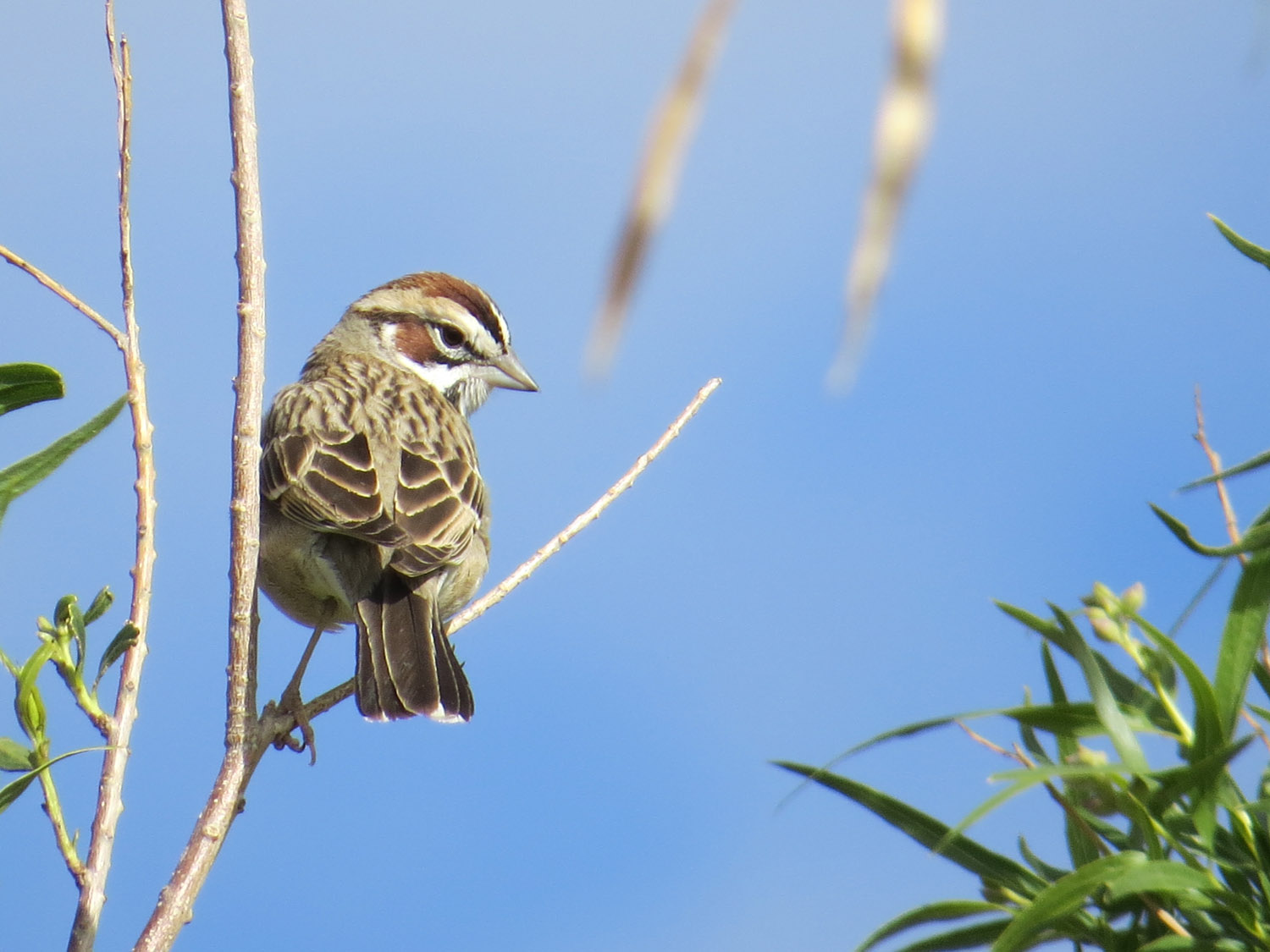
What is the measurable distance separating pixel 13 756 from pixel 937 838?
194 centimetres

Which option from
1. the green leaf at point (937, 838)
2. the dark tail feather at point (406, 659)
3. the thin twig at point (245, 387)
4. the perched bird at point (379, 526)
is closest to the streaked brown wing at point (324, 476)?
the perched bird at point (379, 526)

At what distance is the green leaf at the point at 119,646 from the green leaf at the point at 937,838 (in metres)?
1.71

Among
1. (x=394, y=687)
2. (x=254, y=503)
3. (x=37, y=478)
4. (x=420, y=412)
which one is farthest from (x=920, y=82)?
(x=420, y=412)

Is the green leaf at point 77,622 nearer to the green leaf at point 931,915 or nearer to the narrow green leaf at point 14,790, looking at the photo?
the narrow green leaf at point 14,790

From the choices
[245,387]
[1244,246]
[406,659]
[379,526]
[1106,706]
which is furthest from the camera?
[379,526]

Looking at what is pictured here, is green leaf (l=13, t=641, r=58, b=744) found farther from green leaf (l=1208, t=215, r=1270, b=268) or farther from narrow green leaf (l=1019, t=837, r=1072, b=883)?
green leaf (l=1208, t=215, r=1270, b=268)

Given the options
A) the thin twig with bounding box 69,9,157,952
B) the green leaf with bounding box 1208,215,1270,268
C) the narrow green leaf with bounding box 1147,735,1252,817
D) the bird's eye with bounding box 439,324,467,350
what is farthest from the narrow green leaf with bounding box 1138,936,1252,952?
the bird's eye with bounding box 439,324,467,350

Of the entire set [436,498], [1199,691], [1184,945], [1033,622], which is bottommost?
[1184,945]

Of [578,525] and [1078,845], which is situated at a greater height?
[578,525]

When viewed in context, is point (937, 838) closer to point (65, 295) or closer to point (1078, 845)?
point (1078, 845)

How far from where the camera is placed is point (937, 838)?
6.53 ft

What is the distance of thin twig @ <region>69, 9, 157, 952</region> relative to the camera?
266cm

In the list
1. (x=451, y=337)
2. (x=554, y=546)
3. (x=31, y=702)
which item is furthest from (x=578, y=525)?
(x=451, y=337)

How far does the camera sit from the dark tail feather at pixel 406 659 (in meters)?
4.38
